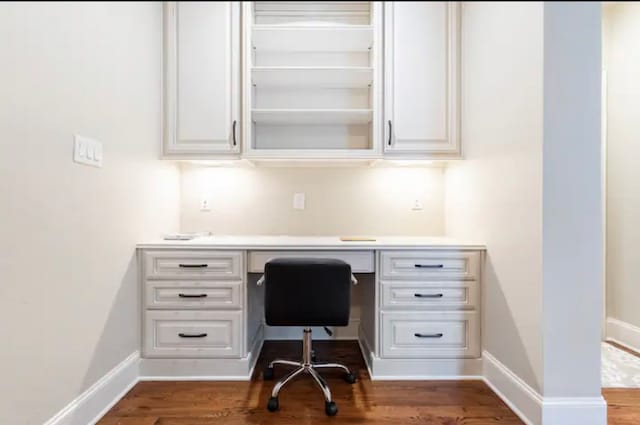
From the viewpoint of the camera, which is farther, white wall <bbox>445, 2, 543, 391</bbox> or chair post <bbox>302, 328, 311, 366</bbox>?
chair post <bbox>302, 328, 311, 366</bbox>

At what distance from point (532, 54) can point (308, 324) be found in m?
1.61

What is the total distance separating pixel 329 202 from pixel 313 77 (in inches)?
34.5

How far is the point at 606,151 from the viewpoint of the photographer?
2.33 m

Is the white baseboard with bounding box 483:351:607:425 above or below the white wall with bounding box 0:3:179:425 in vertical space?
below

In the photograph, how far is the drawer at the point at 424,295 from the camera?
5.97ft

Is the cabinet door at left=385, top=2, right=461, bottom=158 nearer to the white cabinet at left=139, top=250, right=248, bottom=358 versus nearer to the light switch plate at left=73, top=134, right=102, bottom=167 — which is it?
the white cabinet at left=139, top=250, right=248, bottom=358

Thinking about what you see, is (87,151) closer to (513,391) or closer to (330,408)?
(330,408)

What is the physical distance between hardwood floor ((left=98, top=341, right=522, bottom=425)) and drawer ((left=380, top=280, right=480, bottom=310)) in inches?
17.0

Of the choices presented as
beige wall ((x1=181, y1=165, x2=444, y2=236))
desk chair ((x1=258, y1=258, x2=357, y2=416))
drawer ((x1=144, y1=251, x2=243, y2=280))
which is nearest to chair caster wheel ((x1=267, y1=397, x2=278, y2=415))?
desk chair ((x1=258, y1=258, x2=357, y2=416))

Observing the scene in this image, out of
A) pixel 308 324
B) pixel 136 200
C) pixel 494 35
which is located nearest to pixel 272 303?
pixel 308 324

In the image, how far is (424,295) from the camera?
182 centimetres

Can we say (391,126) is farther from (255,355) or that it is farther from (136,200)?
(255,355)

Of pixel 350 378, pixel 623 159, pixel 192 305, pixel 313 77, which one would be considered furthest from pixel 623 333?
pixel 192 305

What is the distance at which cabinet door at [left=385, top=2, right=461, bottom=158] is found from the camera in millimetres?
2004
